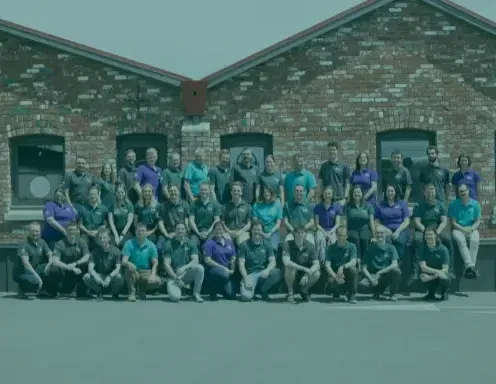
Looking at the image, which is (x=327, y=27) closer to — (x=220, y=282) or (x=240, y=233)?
(x=240, y=233)

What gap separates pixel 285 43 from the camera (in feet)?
66.8

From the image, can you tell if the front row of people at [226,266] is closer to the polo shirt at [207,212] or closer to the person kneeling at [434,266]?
the person kneeling at [434,266]

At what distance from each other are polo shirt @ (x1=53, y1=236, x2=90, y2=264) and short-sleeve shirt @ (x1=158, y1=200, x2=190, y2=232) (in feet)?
4.93

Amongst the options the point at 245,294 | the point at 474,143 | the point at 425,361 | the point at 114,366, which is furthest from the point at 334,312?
the point at 474,143

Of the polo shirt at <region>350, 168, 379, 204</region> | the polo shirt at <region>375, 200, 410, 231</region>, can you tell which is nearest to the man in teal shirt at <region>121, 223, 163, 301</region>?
the polo shirt at <region>350, 168, 379, 204</region>

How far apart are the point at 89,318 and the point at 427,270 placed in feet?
19.1

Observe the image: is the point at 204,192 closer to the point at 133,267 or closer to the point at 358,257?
the point at 133,267

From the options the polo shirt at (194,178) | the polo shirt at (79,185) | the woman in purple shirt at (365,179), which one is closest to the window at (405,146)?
the woman in purple shirt at (365,179)

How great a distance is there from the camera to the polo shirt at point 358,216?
16.4 metres

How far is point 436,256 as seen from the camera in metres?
15.8

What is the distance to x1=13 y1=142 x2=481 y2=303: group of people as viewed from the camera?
15.8 m

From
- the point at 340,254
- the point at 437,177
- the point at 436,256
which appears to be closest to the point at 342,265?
the point at 340,254

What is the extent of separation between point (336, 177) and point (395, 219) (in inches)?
57.2

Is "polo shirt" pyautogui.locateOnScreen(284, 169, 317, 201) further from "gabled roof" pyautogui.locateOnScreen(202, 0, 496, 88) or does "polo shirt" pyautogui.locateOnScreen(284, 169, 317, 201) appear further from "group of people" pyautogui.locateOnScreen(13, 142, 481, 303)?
"gabled roof" pyautogui.locateOnScreen(202, 0, 496, 88)
